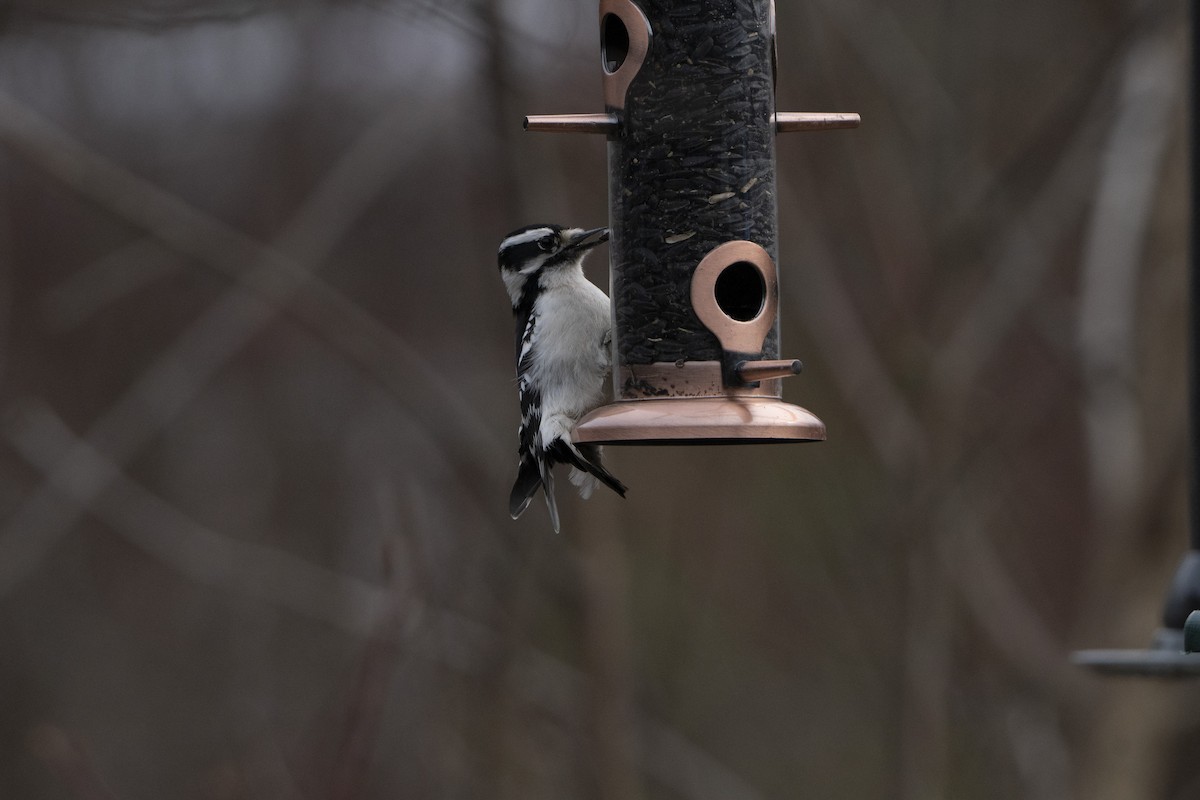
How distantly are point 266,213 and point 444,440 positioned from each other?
4.21 metres

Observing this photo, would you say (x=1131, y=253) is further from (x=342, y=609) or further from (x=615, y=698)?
(x=342, y=609)

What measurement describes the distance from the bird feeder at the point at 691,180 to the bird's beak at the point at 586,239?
0.37 meters

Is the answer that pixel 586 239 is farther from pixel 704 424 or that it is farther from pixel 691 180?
pixel 704 424

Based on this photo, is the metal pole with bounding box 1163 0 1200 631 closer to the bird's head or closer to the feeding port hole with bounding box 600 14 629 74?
the feeding port hole with bounding box 600 14 629 74

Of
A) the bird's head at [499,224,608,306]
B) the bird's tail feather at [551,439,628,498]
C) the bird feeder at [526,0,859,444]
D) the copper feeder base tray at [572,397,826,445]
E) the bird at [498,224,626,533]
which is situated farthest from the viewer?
the bird's head at [499,224,608,306]

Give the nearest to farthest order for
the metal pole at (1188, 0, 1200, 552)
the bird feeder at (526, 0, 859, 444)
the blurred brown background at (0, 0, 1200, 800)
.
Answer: the metal pole at (1188, 0, 1200, 552)
the bird feeder at (526, 0, 859, 444)
the blurred brown background at (0, 0, 1200, 800)

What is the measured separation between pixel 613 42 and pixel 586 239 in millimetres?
713

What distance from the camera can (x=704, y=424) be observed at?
3832mm

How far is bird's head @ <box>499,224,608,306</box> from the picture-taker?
5020mm

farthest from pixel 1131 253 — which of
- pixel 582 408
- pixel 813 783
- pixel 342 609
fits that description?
pixel 813 783

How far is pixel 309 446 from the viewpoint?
11.7m

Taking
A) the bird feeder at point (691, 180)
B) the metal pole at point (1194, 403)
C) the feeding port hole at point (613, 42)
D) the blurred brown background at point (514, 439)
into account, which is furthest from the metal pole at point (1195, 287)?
the blurred brown background at point (514, 439)

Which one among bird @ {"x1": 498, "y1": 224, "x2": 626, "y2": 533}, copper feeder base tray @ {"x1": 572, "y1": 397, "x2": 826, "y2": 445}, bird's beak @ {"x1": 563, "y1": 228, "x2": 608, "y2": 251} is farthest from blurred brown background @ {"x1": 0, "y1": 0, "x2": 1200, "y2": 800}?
bird's beak @ {"x1": 563, "y1": 228, "x2": 608, "y2": 251}

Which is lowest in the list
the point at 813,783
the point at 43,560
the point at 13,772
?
the point at 813,783
